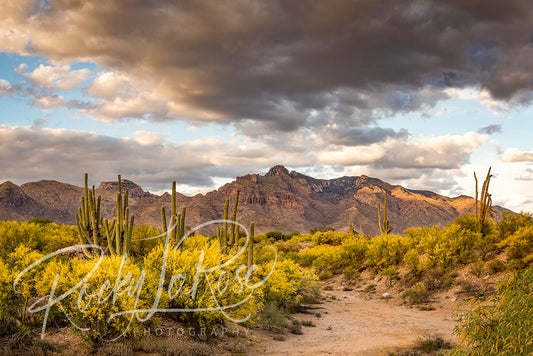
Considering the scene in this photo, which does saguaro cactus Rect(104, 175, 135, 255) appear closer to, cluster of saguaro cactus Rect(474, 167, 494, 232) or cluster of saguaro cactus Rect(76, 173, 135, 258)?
cluster of saguaro cactus Rect(76, 173, 135, 258)

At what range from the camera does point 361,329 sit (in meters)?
13.3

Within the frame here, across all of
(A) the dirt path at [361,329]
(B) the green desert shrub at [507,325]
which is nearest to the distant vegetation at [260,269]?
(B) the green desert shrub at [507,325]

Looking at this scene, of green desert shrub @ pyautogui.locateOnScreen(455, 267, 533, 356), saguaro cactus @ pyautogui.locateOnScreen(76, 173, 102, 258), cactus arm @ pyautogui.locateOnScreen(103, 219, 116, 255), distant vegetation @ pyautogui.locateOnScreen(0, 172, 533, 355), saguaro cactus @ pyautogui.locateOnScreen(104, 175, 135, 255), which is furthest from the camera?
saguaro cactus @ pyautogui.locateOnScreen(76, 173, 102, 258)

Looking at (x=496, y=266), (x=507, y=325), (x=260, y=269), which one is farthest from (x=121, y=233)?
(x=496, y=266)

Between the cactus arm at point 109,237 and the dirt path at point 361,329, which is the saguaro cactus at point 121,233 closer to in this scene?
the cactus arm at point 109,237

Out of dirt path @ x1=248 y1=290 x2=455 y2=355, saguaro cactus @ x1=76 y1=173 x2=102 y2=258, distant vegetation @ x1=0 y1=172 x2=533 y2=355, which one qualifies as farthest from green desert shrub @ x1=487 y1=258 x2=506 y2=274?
saguaro cactus @ x1=76 y1=173 x2=102 y2=258

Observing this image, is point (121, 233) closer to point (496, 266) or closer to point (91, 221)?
point (91, 221)

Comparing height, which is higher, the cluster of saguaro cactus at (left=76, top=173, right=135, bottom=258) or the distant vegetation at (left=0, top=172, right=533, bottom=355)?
the cluster of saguaro cactus at (left=76, top=173, right=135, bottom=258)

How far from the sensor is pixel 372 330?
42.7ft

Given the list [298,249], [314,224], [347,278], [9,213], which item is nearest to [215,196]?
[314,224]

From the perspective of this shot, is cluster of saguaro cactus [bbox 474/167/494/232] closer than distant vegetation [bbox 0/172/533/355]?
No

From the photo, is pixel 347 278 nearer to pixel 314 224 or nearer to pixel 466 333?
pixel 466 333

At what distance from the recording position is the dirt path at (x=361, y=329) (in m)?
10.4

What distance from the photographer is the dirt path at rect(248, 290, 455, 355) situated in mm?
10359
